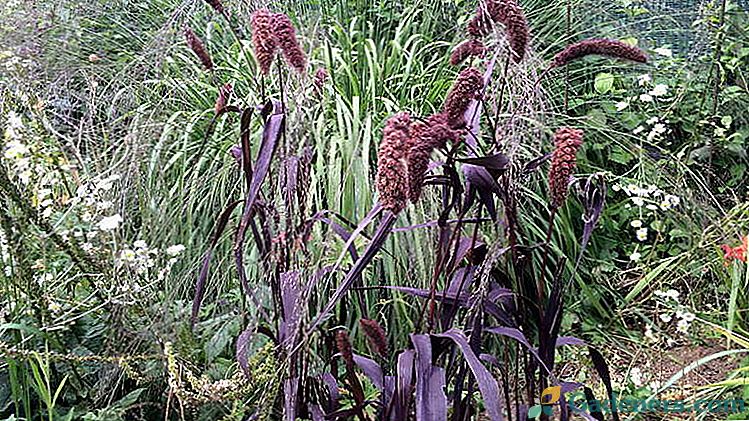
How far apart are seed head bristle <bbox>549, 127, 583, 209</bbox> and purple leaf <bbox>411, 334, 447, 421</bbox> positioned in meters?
0.29

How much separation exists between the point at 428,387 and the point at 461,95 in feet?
1.35

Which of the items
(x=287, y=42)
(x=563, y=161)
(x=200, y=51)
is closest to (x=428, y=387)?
(x=563, y=161)

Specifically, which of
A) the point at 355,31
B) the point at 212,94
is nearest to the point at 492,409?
the point at 212,94

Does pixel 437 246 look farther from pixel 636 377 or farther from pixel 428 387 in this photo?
pixel 636 377

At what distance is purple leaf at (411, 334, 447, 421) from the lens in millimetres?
1095

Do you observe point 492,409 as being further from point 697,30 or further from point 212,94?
point 697,30

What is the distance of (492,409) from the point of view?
42.3 inches

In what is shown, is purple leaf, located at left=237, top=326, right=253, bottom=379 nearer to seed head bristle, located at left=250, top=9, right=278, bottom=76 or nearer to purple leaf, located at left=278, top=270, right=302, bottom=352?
purple leaf, located at left=278, top=270, right=302, bottom=352

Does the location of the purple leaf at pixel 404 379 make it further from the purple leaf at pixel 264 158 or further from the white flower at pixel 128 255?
the white flower at pixel 128 255

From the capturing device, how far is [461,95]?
1126mm

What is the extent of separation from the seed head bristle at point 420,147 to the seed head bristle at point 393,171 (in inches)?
0.4

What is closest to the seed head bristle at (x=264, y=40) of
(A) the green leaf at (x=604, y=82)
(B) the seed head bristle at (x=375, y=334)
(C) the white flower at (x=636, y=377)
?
(B) the seed head bristle at (x=375, y=334)

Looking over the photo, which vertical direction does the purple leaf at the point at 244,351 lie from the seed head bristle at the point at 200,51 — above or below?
below

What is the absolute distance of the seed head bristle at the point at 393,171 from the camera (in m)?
0.99
